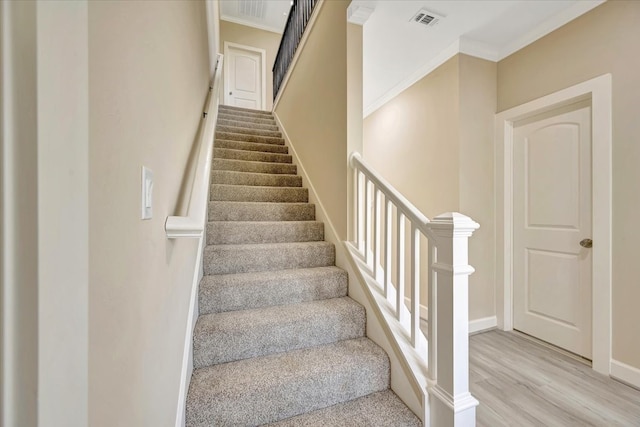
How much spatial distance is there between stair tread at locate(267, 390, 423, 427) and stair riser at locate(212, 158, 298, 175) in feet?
7.17

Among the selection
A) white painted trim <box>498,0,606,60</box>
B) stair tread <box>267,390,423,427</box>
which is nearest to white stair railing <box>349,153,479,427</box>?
stair tread <box>267,390,423,427</box>

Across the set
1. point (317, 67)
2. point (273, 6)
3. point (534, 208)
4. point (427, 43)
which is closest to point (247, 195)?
point (317, 67)

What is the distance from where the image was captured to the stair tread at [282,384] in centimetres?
108

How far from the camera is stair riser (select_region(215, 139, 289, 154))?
305cm

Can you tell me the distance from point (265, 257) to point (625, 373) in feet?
8.03

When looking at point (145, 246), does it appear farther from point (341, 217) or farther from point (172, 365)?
point (341, 217)

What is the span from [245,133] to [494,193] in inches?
118

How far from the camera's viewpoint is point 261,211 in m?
2.25

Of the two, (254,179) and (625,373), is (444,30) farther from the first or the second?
(625,373)

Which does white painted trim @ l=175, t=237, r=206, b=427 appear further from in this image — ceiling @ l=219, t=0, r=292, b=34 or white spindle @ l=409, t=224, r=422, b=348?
ceiling @ l=219, t=0, r=292, b=34

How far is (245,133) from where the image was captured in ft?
11.8

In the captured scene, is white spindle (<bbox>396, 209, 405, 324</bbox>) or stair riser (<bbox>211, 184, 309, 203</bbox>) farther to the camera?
stair riser (<bbox>211, 184, 309, 203</bbox>)

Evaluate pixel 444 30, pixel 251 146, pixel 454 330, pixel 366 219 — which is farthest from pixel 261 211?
pixel 444 30

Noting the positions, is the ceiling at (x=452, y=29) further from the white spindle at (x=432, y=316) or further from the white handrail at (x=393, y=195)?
the white spindle at (x=432, y=316)
